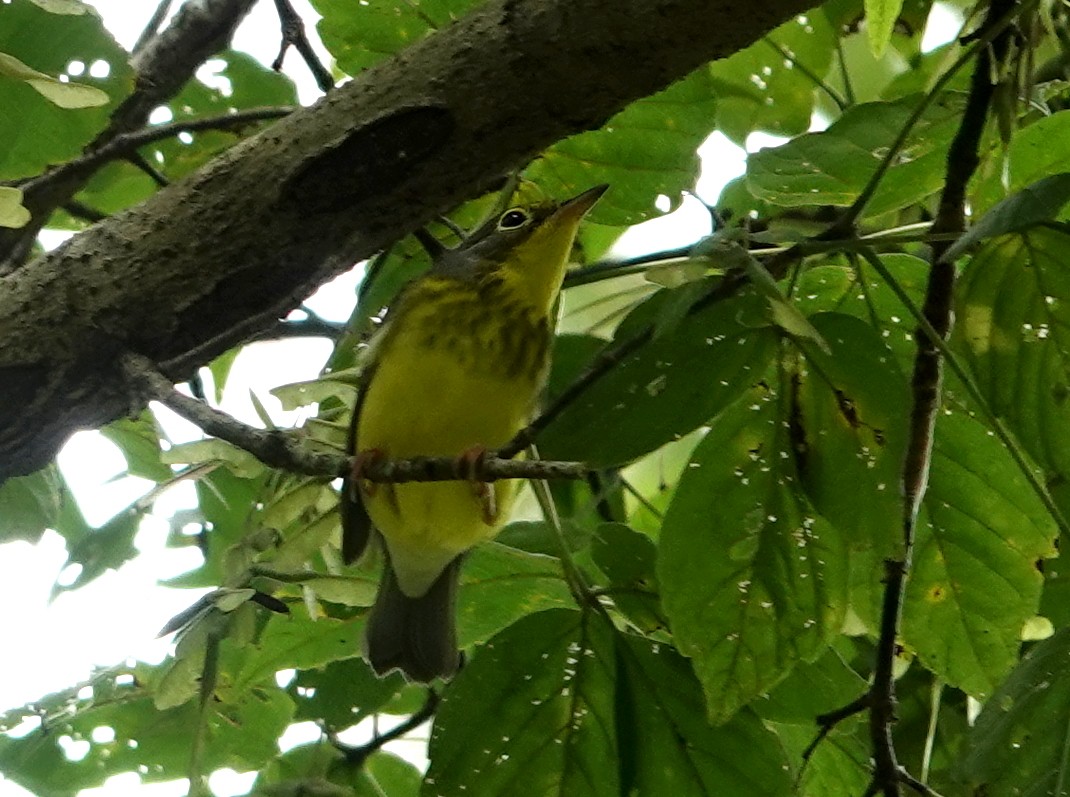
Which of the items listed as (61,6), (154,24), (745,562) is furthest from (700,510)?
(154,24)

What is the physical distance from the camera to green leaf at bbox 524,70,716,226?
1746 mm

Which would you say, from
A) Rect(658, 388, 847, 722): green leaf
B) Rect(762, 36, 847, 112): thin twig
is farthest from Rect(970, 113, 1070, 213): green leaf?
Rect(762, 36, 847, 112): thin twig

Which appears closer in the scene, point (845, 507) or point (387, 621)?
point (845, 507)

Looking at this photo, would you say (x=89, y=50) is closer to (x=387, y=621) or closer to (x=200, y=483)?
(x=200, y=483)

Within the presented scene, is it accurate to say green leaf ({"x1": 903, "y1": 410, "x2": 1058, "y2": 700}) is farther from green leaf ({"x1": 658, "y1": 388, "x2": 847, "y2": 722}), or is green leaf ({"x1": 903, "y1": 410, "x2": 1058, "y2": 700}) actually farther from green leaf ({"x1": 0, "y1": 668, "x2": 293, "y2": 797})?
green leaf ({"x1": 0, "y1": 668, "x2": 293, "y2": 797})

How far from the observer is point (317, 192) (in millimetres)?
1354

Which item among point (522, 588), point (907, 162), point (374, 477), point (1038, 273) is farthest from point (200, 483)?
point (1038, 273)

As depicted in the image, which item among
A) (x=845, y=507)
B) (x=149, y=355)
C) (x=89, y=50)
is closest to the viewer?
(x=845, y=507)

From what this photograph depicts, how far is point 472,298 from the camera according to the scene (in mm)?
2020

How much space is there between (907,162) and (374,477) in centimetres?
72

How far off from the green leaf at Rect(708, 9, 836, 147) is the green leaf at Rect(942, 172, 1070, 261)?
3.45 ft

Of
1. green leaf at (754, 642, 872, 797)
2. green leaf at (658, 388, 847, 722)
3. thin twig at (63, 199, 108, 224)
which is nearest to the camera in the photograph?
green leaf at (658, 388, 847, 722)

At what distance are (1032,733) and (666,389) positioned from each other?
0.47 meters

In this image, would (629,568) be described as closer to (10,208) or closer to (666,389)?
(666,389)
